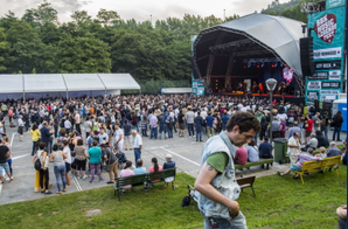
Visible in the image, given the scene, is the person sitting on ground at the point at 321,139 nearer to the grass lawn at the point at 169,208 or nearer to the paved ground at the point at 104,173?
the paved ground at the point at 104,173

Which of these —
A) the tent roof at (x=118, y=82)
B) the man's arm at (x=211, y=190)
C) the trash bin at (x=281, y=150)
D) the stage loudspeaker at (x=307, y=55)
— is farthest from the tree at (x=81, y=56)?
the man's arm at (x=211, y=190)

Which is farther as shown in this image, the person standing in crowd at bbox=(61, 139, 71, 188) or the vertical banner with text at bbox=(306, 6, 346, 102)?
the vertical banner with text at bbox=(306, 6, 346, 102)

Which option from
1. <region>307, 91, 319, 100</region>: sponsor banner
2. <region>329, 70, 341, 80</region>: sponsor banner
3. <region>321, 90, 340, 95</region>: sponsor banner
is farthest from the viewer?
<region>307, 91, 319, 100</region>: sponsor banner

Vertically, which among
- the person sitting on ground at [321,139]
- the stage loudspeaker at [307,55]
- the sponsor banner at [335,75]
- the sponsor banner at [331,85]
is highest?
the stage loudspeaker at [307,55]

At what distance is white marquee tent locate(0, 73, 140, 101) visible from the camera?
3016 centimetres

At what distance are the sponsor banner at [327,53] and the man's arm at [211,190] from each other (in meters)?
20.7

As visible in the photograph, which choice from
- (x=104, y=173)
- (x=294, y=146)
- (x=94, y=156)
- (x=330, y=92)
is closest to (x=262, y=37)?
(x=330, y=92)

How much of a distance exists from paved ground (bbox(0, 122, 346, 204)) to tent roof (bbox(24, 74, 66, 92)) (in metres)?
15.7

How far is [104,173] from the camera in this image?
9.40 m

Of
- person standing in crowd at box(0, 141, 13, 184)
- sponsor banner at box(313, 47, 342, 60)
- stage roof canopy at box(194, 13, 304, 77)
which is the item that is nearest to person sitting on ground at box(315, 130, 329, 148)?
person standing in crowd at box(0, 141, 13, 184)

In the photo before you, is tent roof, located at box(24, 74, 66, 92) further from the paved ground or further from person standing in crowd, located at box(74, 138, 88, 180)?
person standing in crowd, located at box(74, 138, 88, 180)

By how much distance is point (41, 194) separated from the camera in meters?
7.64

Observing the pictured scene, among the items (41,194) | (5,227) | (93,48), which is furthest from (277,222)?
(93,48)

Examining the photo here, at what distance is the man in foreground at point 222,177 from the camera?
6.64ft
